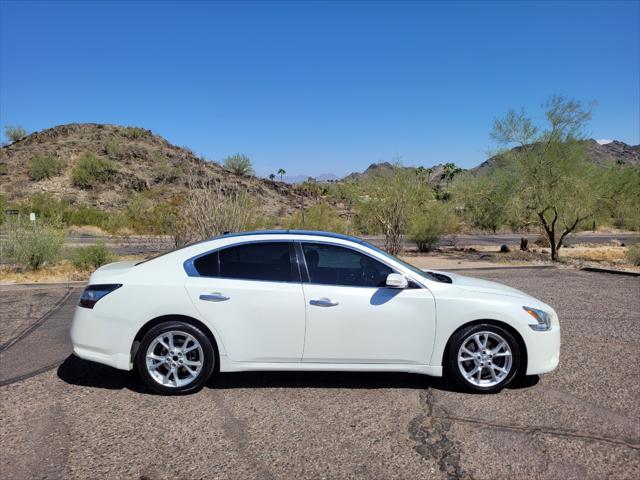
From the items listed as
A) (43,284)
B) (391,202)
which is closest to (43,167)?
(391,202)

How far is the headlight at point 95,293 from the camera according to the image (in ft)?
16.0

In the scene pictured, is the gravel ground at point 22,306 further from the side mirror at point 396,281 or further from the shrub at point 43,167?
the shrub at point 43,167

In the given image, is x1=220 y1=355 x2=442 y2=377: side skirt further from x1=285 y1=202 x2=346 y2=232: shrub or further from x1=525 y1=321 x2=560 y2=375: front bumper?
x1=285 y1=202 x2=346 y2=232: shrub

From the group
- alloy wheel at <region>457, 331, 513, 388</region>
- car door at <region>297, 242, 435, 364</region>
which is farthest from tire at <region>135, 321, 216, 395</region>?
alloy wheel at <region>457, 331, 513, 388</region>

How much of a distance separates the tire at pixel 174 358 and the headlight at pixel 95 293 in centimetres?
57

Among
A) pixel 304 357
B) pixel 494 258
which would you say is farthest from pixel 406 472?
pixel 494 258

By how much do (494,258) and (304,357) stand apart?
65.1 feet

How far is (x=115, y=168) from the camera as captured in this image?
5994 centimetres

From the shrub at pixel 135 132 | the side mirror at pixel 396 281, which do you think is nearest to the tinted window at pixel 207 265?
the side mirror at pixel 396 281

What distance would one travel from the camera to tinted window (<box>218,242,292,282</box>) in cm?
496

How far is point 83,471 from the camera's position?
11.4ft

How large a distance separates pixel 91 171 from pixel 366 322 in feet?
195

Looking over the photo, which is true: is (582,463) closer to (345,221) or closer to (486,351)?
(486,351)

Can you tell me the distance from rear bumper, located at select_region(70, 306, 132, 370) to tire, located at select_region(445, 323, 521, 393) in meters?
3.08
